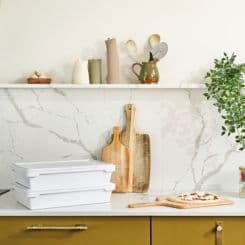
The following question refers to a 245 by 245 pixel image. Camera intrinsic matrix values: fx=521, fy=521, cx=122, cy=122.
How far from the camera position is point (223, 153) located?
9.47 ft

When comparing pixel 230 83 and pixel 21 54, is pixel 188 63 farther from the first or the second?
pixel 21 54

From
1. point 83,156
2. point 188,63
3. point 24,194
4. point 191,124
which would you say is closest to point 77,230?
point 24,194

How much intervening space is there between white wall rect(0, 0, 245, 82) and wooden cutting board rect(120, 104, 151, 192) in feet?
1.00

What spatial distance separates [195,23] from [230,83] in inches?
16.4

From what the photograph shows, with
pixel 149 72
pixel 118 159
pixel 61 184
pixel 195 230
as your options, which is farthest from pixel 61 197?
pixel 149 72

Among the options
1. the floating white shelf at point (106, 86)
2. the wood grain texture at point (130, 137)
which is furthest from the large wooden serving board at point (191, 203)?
the floating white shelf at point (106, 86)

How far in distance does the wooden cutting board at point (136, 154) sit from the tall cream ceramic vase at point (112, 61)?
183 mm

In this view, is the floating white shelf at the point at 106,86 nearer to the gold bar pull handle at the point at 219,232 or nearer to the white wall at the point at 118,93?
the white wall at the point at 118,93

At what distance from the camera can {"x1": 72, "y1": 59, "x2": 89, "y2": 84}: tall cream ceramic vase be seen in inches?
110

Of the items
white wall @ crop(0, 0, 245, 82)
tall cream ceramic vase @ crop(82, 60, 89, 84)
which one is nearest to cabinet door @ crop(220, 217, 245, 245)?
white wall @ crop(0, 0, 245, 82)

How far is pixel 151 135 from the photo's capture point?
2.88 m

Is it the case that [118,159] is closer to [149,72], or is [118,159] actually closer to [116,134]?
[116,134]

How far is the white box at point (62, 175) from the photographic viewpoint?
235cm

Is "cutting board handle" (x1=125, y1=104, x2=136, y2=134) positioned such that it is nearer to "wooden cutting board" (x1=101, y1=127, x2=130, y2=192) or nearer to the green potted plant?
"wooden cutting board" (x1=101, y1=127, x2=130, y2=192)
